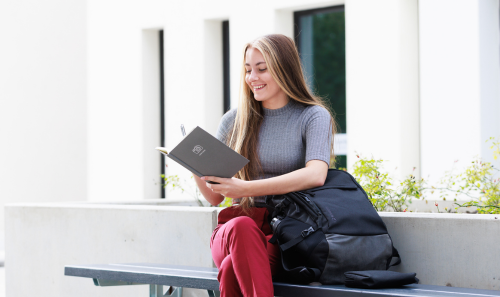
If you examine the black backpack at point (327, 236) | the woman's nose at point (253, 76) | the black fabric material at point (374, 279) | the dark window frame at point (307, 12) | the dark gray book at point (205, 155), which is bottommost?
the black fabric material at point (374, 279)

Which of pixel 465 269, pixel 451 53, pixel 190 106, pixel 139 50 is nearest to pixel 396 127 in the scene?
pixel 451 53

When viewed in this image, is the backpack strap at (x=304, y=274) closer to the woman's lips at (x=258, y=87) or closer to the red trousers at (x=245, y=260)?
the red trousers at (x=245, y=260)

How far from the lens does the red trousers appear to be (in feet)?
8.11

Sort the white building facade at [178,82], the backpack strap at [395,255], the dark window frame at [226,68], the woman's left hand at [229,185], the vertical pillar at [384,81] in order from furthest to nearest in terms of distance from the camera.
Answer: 1. the dark window frame at [226,68]
2. the vertical pillar at [384,81]
3. the white building facade at [178,82]
4. the backpack strap at [395,255]
5. the woman's left hand at [229,185]

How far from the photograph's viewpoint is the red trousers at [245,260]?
2.47 metres

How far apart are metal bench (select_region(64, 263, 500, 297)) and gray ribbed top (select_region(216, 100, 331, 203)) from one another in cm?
49

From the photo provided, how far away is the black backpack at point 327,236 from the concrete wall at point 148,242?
0.25 metres

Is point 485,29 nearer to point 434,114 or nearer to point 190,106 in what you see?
point 434,114

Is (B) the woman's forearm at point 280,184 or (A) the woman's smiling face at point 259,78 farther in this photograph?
A: (A) the woman's smiling face at point 259,78

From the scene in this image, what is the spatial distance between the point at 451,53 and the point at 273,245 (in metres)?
3.45

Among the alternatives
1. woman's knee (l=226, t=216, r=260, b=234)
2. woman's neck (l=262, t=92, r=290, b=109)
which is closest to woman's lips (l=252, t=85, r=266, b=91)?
woman's neck (l=262, t=92, r=290, b=109)

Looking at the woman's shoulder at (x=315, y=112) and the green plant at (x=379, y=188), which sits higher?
the woman's shoulder at (x=315, y=112)

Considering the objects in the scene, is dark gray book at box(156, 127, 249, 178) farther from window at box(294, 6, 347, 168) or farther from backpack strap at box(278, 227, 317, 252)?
window at box(294, 6, 347, 168)

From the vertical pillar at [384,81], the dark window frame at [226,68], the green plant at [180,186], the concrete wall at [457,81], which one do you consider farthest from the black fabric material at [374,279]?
the dark window frame at [226,68]
